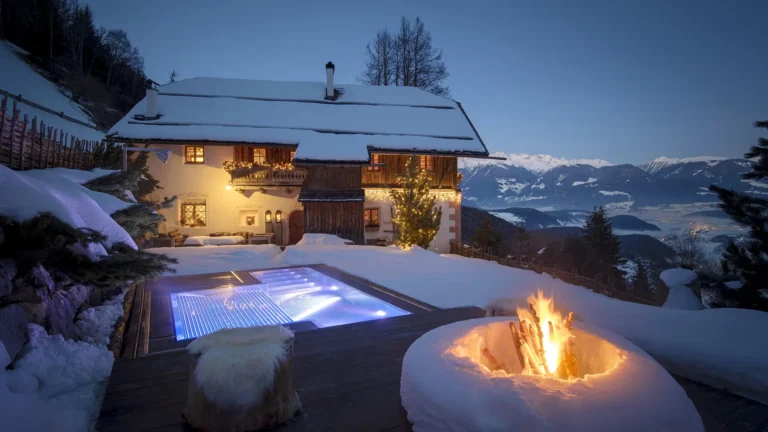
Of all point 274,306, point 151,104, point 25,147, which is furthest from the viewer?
point 151,104

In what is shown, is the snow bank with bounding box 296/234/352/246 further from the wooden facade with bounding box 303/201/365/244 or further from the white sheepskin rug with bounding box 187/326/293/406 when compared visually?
the white sheepskin rug with bounding box 187/326/293/406

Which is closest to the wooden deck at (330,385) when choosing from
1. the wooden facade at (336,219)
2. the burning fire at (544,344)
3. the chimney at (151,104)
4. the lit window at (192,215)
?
A: the burning fire at (544,344)

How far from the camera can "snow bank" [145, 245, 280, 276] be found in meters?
10.6

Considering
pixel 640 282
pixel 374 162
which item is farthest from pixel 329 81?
pixel 640 282

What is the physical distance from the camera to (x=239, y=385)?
96.5 inches

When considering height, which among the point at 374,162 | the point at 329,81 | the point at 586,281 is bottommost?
the point at 586,281

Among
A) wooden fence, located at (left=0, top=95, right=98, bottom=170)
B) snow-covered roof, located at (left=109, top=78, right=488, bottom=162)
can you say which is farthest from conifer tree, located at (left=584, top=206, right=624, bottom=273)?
wooden fence, located at (left=0, top=95, right=98, bottom=170)

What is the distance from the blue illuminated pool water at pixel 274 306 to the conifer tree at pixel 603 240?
115 ft

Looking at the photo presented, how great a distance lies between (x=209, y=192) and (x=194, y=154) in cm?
210

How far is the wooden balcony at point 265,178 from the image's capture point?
1864 cm

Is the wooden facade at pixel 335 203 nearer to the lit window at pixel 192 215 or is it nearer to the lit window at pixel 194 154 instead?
the lit window at pixel 192 215

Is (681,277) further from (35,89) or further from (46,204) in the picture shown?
(35,89)

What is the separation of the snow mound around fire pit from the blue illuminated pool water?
3414 mm

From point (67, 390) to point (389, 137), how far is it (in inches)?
728
